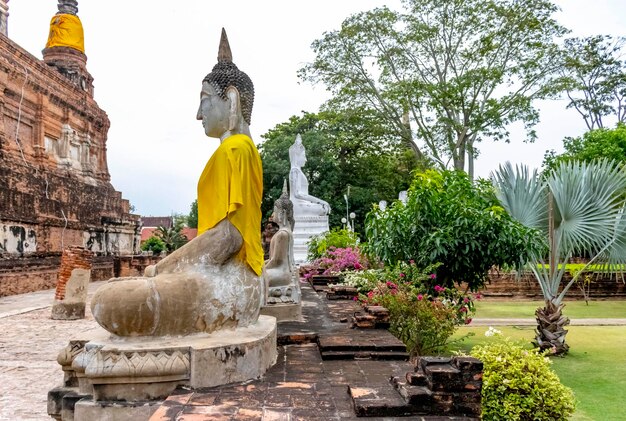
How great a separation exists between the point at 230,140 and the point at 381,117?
18175 mm

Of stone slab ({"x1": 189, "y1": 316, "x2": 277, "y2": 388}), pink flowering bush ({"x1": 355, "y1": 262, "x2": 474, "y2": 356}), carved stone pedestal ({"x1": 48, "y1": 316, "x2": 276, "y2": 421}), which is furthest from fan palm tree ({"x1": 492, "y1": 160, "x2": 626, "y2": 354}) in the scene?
carved stone pedestal ({"x1": 48, "y1": 316, "x2": 276, "y2": 421})

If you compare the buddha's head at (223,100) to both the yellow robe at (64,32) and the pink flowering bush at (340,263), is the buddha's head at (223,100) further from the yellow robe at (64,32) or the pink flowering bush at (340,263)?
the yellow robe at (64,32)

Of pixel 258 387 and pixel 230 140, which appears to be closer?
Answer: pixel 258 387

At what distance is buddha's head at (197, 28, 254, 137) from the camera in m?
4.06

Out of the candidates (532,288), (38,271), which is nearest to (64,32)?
(38,271)

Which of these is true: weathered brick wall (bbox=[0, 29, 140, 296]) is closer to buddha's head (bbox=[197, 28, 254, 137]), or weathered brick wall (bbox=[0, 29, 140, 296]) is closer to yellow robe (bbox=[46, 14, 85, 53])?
yellow robe (bbox=[46, 14, 85, 53])

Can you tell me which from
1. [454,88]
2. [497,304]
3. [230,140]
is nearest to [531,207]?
[230,140]

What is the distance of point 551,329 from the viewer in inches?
350

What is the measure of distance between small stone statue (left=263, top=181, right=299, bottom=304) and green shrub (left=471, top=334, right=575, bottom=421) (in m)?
2.61

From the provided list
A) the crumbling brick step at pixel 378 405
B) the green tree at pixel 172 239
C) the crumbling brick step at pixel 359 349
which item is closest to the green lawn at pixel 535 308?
the crumbling brick step at pixel 359 349

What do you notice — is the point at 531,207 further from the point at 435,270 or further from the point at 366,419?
the point at 366,419

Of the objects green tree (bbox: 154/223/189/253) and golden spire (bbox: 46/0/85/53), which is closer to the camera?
golden spire (bbox: 46/0/85/53)

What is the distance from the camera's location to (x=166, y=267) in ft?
12.1

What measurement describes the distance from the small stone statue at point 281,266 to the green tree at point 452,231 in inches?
73.8
